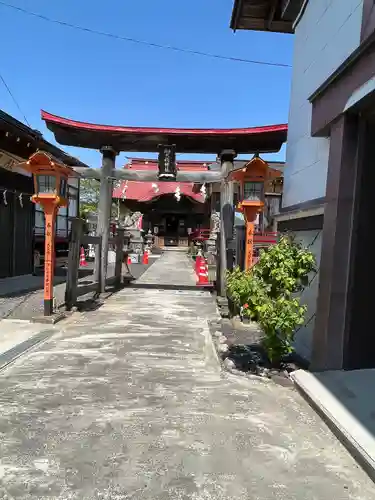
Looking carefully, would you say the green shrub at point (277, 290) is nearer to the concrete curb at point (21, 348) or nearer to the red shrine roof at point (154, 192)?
the concrete curb at point (21, 348)

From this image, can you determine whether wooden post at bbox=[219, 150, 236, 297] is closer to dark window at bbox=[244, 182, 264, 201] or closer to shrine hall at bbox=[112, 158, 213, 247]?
dark window at bbox=[244, 182, 264, 201]

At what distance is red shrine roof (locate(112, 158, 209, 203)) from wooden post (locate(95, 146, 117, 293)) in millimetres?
20858

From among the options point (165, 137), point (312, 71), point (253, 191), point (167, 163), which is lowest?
point (253, 191)

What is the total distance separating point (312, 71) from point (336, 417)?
479 cm

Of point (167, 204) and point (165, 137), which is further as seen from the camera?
point (167, 204)

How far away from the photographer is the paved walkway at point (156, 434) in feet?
8.89

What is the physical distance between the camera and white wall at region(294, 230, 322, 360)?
542 cm

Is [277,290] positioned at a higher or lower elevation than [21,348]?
higher

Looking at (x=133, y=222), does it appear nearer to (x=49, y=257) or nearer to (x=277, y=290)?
(x=49, y=257)

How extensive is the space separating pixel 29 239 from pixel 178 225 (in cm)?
2426

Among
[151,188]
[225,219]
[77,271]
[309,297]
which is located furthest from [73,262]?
[151,188]

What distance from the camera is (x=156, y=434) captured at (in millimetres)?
3439

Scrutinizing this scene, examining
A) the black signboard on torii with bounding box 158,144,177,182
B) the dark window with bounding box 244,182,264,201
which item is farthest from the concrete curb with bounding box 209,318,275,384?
the black signboard on torii with bounding box 158,144,177,182

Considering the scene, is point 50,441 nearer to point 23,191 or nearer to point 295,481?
point 295,481
